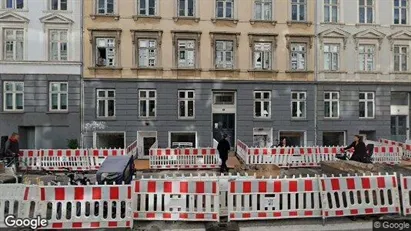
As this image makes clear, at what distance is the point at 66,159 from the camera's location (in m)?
15.9

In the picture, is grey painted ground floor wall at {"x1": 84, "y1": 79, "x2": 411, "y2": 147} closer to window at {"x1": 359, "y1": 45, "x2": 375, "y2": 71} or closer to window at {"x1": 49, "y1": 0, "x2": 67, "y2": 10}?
window at {"x1": 359, "y1": 45, "x2": 375, "y2": 71}

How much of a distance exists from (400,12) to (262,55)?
10.7 m

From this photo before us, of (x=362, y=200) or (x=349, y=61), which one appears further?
(x=349, y=61)

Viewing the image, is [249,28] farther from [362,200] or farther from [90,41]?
[362,200]

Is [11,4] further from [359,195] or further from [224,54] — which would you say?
[359,195]

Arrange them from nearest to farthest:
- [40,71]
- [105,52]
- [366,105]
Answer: [40,71], [105,52], [366,105]

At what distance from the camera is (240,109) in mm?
21891

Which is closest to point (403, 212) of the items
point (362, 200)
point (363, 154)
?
point (362, 200)

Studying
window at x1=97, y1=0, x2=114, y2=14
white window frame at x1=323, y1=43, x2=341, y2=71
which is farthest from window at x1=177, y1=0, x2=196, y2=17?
white window frame at x1=323, y1=43, x2=341, y2=71

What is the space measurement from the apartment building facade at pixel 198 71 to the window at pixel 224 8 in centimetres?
7

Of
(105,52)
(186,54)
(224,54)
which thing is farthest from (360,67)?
(105,52)

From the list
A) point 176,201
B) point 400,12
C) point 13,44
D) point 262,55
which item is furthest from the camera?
point 400,12

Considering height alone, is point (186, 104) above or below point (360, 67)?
below

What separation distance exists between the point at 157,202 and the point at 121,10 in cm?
1623
